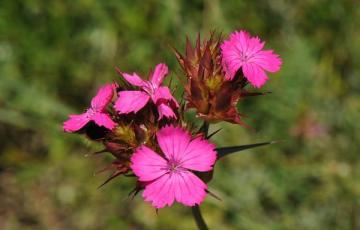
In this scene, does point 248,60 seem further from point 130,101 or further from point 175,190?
point 175,190

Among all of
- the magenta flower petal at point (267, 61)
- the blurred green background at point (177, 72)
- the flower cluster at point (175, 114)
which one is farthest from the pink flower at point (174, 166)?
the blurred green background at point (177, 72)

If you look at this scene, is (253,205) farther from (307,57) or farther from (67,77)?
(67,77)

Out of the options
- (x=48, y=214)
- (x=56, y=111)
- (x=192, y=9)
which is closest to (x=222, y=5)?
(x=192, y=9)

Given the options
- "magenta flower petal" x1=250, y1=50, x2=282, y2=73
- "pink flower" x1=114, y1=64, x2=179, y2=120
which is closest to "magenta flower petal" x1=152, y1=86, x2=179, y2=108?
"pink flower" x1=114, y1=64, x2=179, y2=120

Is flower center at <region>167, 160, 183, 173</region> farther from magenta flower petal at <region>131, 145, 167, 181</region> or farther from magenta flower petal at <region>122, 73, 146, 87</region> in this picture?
magenta flower petal at <region>122, 73, 146, 87</region>

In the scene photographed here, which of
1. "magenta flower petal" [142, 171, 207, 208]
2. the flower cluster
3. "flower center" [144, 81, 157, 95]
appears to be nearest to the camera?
"magenta flower petal" [142, 171, 207, 208]
